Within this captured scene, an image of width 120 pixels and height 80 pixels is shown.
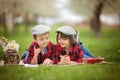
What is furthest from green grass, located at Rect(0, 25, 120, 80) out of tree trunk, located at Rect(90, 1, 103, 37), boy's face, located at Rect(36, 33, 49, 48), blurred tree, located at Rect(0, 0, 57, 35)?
blurred tree, located at Rect(0, 0, 57, 35)

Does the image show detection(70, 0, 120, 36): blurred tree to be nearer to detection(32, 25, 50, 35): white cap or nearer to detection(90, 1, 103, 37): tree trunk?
detection(90, 1, 103, 37): tree trunk

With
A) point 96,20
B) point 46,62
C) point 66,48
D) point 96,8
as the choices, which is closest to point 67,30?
point 66,48

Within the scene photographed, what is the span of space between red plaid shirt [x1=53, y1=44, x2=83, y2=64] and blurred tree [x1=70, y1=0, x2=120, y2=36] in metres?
0.62

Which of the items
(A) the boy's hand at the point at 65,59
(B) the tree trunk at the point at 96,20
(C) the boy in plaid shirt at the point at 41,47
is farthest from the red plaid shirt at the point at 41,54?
(B) the tree trunk at the point at 96,20

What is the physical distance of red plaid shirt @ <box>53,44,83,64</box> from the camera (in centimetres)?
413

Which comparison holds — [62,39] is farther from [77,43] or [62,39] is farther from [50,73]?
[50,73]

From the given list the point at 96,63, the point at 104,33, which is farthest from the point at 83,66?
the point at 104,33

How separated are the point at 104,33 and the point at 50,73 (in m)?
1.19

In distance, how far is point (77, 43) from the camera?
417cm

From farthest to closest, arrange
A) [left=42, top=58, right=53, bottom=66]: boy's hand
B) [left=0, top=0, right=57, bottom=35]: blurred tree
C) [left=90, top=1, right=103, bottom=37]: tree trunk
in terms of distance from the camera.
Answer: [left=0, top=0, right=57, bottom=35]: blurred tree < [left=90, top=1, right=103, bottom=37]: tree trunk < [left=42, top=58, right=53, bottom=66]: boy's hand

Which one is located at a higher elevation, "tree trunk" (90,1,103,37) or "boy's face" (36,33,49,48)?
"tree trunk" (90,1,103,37)

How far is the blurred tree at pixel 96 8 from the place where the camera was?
15.7 ft

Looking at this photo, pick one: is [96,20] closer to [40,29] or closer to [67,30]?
[67,30]

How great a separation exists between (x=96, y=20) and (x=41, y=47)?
3.24 ft
